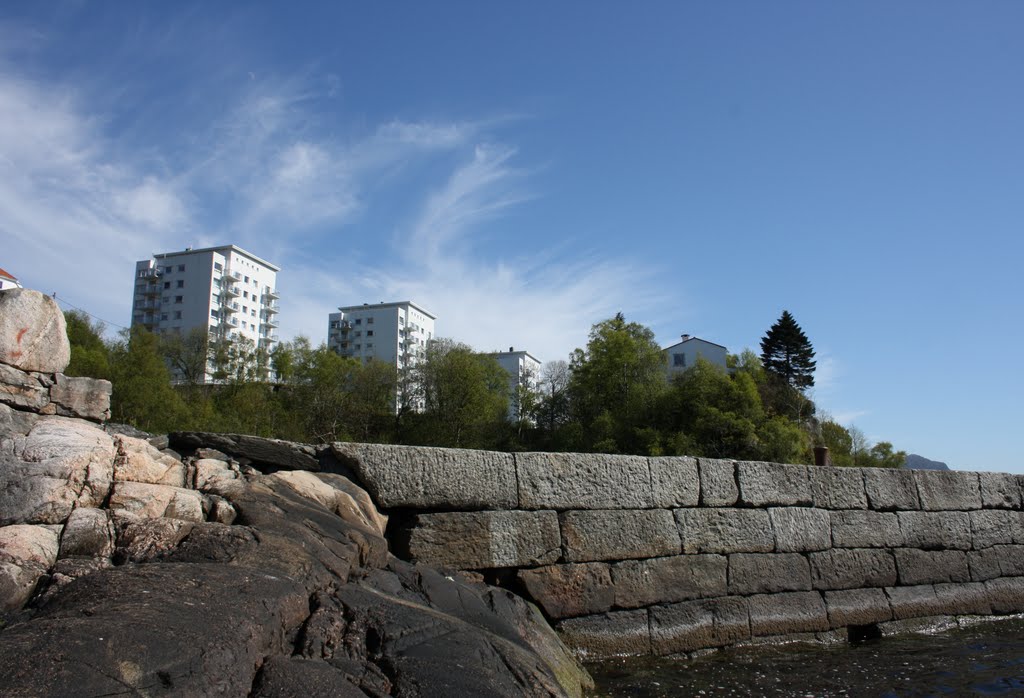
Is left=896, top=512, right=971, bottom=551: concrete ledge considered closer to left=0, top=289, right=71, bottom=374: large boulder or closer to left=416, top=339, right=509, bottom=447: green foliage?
left=0, top=289, right=71, bottom=374: large boulder

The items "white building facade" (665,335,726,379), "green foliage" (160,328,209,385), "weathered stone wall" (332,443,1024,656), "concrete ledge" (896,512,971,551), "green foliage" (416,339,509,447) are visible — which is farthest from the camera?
"white building facade" (665,335,726,379)

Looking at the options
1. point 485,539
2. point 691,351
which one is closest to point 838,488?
point 485,539

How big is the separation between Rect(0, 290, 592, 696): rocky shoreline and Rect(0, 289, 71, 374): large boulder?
15cm

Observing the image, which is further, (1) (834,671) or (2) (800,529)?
(2) (800,529)

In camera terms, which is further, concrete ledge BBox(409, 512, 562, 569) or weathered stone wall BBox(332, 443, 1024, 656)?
weathered stone wall BBox(332, 443, 1024, 656)

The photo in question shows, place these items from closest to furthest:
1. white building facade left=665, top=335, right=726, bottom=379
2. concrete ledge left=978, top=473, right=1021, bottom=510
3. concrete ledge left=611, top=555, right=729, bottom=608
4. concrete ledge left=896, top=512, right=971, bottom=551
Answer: concrete ledge left=611, top=555, right=729, bottom=608
concrete ledge left=896, top=512, right=971, bottom=551
concrete ledge left=978, top=473, right=1021, bottom=510
white building facade left=665, top=335, right=726, bottom=379

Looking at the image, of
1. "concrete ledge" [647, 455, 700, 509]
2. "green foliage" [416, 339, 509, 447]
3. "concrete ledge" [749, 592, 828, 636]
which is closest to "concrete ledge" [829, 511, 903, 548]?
"concrete ledge" [749, 592, 828, 636]

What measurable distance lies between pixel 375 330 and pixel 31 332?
7916 centimetres

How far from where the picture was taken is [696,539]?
7.09 meters

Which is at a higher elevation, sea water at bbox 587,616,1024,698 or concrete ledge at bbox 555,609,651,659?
concrete ledge at bbox 555,609,651,659

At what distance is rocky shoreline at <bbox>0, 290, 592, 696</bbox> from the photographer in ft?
8.81

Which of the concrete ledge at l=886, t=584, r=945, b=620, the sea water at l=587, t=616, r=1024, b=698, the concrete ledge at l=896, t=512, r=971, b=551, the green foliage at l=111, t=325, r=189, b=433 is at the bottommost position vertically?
the sea water at l=587, t=616, r=1024, b=698

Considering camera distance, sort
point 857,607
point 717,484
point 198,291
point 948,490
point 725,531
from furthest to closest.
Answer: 1. point 198,291
2. point 948,490
3. point 857,607
4. point 717,484
5. point 725,531

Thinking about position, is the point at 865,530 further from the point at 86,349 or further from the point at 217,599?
the point at 86,349
